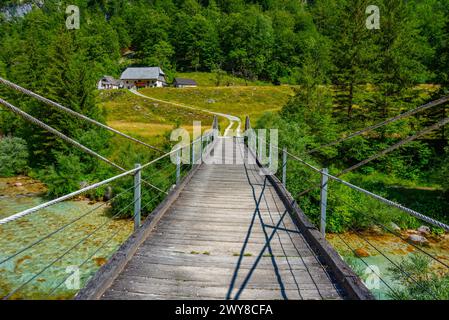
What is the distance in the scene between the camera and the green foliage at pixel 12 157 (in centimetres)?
2217

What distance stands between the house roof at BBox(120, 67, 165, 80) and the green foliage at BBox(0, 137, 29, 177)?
53.1 meters

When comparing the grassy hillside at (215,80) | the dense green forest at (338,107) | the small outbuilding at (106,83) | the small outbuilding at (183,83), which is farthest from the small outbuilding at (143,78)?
the dense green forest at (338,107)

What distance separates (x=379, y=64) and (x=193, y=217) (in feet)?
82.0

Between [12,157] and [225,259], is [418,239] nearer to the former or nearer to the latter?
[225,259]

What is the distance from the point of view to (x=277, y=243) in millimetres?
4211

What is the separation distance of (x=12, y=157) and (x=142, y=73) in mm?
56278

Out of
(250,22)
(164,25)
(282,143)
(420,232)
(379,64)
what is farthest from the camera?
(164,25)

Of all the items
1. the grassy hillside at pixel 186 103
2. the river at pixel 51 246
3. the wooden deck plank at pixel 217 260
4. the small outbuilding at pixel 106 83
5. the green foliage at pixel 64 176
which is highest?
the small outbuilding at pixel 106 83

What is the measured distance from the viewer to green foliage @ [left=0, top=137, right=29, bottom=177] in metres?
22.2

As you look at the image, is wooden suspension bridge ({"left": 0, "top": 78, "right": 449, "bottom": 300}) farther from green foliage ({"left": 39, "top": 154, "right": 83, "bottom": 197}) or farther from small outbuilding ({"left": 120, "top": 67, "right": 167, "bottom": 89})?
small outbuilding ({"left": 120, "top": 67, "right": 167, "bottom": 89})

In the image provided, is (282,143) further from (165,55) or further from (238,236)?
(165,55)

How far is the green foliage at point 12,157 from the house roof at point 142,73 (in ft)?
174

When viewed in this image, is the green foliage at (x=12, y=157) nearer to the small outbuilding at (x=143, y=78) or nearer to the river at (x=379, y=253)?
the river at (x=379, y=253)

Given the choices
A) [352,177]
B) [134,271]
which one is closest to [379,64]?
[352,177]
